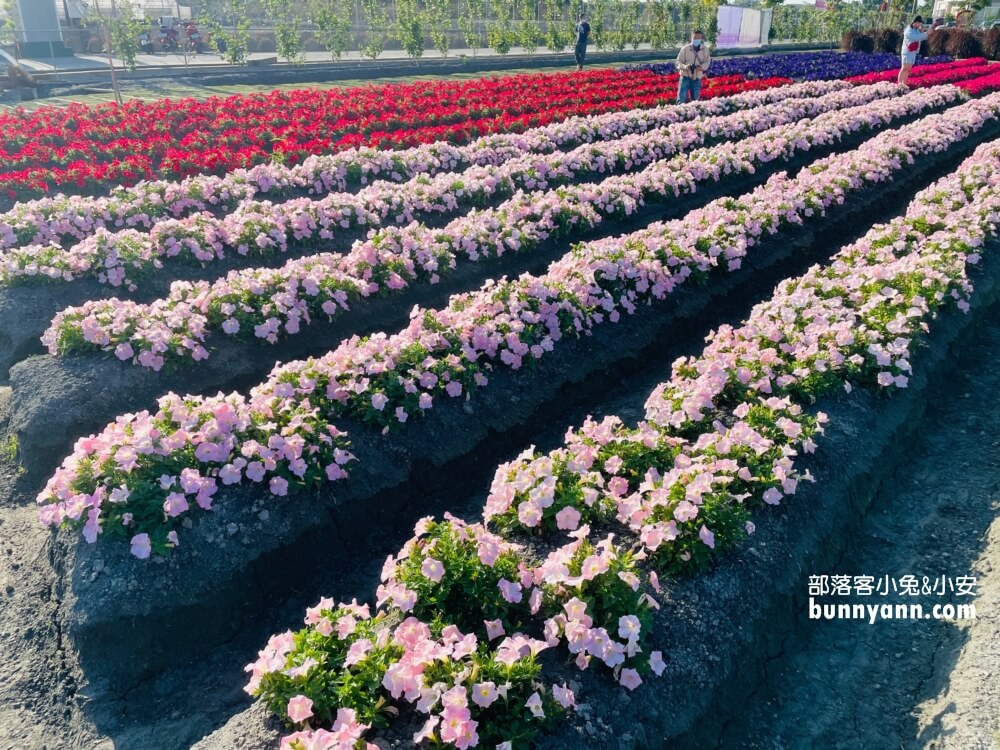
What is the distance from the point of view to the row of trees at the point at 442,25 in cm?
3331

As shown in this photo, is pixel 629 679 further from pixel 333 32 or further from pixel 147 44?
pixel 147 44

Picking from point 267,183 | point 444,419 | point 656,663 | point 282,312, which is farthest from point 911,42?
point 656,663

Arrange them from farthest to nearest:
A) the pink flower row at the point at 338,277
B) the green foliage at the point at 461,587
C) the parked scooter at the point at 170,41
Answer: the parked scooter at the point at 170,41 < the pink flower row at the point at 338,277 < the green foliage at the point at 461,587

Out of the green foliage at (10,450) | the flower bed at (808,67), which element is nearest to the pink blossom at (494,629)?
the green foliage at (10,450)

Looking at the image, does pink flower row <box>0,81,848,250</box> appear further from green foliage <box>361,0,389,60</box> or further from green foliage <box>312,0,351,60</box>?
green foliage <box>361,0,389,60</box>

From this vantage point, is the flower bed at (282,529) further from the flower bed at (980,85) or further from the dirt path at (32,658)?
the flower bed at (980,85)

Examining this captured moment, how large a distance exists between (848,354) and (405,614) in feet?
15.4

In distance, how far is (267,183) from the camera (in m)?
11.5

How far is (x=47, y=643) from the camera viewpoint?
16.1 ft

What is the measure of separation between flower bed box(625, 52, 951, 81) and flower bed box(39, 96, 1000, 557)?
24029mm

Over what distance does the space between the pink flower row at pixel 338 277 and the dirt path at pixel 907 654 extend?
533cm

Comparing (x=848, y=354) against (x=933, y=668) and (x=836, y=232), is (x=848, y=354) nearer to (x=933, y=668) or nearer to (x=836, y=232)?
(x=933, y=668)

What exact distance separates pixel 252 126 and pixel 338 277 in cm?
1076

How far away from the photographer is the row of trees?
109 ft
